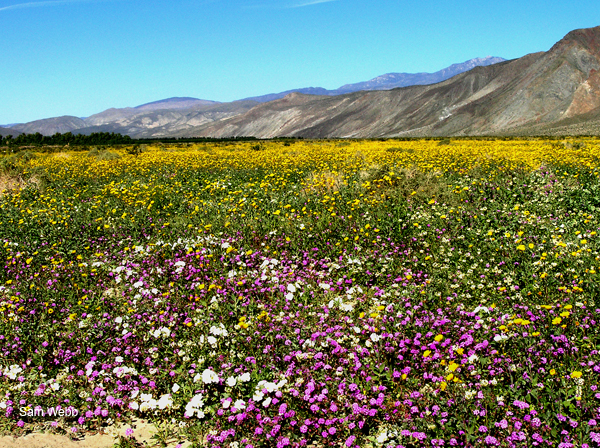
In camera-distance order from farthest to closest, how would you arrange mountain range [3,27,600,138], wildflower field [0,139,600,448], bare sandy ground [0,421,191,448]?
1. mountain range [3,27,600,138]
2. bare sandy ground [0,421,191,448]
3. wildflower field [0,139,600,448]

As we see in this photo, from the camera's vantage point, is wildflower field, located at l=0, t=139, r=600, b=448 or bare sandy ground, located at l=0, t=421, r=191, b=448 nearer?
wildflower field, located at l=0, t=139, r=600, b=448

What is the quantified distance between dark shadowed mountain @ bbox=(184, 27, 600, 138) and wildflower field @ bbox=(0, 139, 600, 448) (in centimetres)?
10439

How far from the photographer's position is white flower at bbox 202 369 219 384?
3.89 meters

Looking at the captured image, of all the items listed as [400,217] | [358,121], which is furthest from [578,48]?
[400,217]

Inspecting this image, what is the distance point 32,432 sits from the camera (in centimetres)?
386

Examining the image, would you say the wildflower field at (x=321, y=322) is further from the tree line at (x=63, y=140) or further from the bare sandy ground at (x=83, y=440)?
the tree line at (x=63, y=140)

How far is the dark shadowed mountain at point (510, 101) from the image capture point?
111 m

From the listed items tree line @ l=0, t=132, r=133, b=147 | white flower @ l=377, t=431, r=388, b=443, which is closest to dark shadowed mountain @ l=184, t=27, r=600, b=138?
tree line @ l=0, t=132, r=133, b=147

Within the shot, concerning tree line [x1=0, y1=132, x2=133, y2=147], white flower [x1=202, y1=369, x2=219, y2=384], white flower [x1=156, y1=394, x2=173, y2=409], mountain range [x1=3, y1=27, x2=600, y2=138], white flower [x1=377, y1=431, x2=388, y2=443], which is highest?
mountain range [x1=3, y1=27, x2=600, y2=138]

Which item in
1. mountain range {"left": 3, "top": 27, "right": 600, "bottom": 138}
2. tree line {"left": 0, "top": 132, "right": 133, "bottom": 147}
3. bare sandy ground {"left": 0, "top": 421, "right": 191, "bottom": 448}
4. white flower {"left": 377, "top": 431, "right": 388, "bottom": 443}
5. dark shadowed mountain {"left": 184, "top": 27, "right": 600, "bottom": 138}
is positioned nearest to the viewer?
white flower {"left": 377, "top": 431, "right": 388, "bottom": 443}

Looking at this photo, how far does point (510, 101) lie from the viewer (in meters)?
122

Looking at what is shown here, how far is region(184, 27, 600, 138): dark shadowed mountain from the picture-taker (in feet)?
363

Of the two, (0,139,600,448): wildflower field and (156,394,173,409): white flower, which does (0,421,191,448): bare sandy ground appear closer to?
(0,139,600,448): wildflower field

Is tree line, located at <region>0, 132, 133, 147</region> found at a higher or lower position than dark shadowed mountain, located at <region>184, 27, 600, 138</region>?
lower
